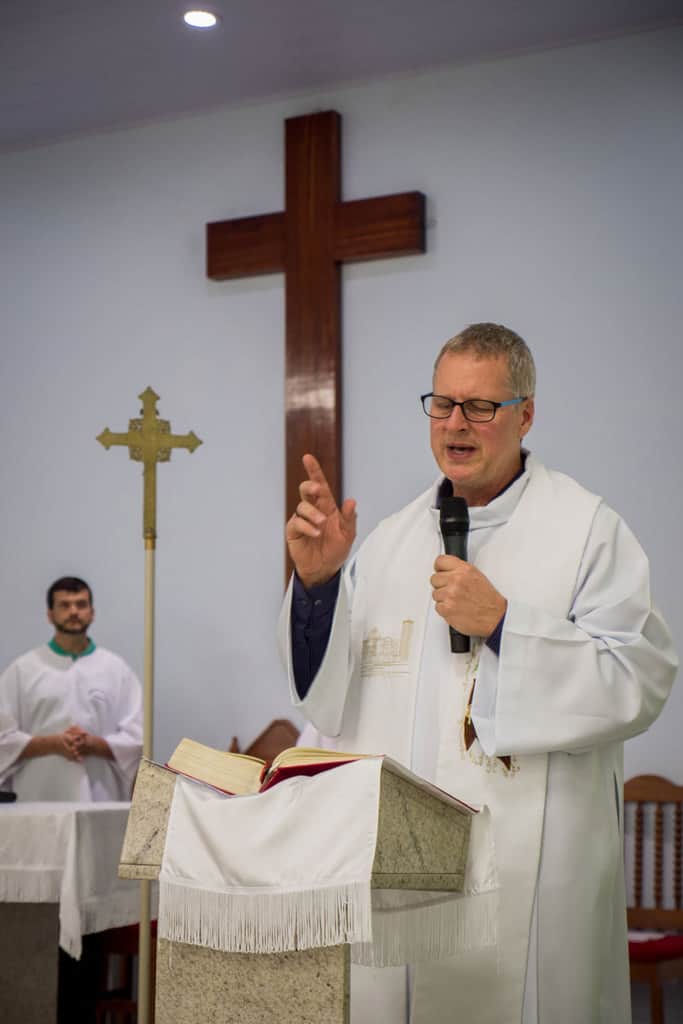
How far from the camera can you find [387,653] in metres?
3.43

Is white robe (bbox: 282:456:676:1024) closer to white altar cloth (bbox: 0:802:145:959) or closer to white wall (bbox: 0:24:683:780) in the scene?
white altar cloth (bbox: 0:802:145:959)

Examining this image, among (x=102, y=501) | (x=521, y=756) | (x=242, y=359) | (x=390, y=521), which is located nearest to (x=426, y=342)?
(x=242, y=359)

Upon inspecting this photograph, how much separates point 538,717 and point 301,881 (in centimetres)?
76

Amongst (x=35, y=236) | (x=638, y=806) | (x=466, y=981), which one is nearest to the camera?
(x=466, y=981)

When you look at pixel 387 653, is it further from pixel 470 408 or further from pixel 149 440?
pixel 149 440

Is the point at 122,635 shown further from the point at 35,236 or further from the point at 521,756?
the point at 521,756

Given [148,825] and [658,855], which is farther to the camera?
[658,855]

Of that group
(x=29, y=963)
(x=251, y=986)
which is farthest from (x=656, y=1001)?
(x=251, y=986)

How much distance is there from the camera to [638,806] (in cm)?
605

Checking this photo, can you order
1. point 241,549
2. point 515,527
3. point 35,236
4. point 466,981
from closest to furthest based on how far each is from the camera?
point 466,981 < point 515,527 < point 241,549 < point 35,236

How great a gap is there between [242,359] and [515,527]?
4134 mm

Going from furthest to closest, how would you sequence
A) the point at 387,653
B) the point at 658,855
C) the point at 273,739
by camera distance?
the point at 273,739 < the point at 658,855 < the point at 387,653

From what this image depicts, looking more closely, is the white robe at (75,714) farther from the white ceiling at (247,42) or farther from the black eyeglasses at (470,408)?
the black eyeglasses at (470,408)

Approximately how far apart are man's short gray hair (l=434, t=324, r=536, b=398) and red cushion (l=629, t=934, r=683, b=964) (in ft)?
9.12
